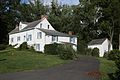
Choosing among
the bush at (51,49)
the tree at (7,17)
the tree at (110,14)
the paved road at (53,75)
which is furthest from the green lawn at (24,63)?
the tree at (7,17)

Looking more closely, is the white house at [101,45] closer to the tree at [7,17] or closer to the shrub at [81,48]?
the shrub at [81,48]

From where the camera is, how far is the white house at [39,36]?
70812mm

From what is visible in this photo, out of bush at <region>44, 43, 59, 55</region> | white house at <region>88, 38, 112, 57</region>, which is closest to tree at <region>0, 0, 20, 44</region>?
white house at <region>88, 38, 112, 57</region>

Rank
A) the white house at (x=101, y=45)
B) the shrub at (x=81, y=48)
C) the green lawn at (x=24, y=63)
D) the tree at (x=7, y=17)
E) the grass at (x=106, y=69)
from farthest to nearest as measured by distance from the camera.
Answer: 1. the tree at (x=7, y=17)
2. the white house at (x=101, y=45)
3. the shrub at (x=81, y=48)
4. the green lawn at (x=24, y=63)
5. the grass at (x=106, y=69)

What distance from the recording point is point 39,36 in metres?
71.6

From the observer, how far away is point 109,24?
76.9m

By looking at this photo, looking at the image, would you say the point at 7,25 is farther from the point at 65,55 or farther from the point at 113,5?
the point at 65,55

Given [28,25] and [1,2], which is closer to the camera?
[28,25]

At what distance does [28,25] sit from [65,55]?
33.6 meters

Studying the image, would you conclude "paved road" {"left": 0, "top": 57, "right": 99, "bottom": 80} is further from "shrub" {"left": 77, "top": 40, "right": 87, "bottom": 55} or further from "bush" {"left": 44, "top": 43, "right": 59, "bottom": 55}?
"shrub" {"left": 77, "top": 40, "right": 87, "bottom": 55}

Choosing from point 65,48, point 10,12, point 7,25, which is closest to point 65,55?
point 65,48

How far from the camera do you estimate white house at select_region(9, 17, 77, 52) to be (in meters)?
70.8

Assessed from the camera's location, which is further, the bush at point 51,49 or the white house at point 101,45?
the white house at point 101,45

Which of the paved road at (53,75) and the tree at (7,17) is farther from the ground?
the tree at (7,17)
